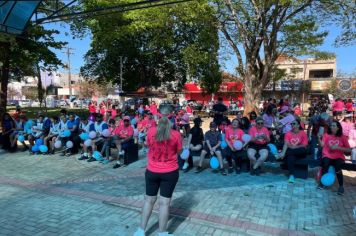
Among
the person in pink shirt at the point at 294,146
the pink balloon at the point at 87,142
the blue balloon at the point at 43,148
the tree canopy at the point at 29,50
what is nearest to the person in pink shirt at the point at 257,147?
the person in pink shirt at the point at 294,146

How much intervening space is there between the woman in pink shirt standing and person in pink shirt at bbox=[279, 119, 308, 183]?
3.91 metres

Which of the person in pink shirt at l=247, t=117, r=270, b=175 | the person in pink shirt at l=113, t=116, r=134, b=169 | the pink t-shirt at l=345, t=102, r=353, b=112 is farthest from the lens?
the pink t-shirt at l=345, t=102, r=353, b=112

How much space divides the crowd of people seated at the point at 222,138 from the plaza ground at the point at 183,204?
0.54 metres

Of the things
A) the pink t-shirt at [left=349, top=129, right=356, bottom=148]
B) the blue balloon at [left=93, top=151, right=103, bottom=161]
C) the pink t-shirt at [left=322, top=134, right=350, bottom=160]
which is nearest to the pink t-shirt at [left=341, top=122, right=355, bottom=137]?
the pink t-shirt at [left=349, top=129, right=356, bottom=148]

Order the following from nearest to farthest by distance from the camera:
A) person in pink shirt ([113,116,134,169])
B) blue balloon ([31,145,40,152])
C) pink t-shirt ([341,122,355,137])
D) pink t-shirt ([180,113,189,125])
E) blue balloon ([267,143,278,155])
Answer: blue balloon ([267,143,278,155])
pink t-shirt ([341,122,355,137])
person in pink shirt ([113,116,134,169])
blue balloon ([31,145,40,152])
pink t-shirt ([180,113,189,125])

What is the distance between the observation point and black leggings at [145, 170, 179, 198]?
14.0 feet

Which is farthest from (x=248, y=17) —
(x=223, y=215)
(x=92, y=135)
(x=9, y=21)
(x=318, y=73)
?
(x=318, y=73)

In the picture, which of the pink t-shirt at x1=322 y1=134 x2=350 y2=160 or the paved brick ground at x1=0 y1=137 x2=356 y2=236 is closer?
the paved brick ground at x1=0 y1=137 x2=356 y2=236

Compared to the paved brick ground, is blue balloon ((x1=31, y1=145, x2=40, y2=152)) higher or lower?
higher

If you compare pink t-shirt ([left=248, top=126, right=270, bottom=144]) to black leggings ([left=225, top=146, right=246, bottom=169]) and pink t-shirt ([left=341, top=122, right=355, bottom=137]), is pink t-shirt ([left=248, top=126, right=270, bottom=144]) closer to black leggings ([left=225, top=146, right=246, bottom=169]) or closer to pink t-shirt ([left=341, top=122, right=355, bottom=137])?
black leggings ([left=225, top=146, right=246, bottom=169])

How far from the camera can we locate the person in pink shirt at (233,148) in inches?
311

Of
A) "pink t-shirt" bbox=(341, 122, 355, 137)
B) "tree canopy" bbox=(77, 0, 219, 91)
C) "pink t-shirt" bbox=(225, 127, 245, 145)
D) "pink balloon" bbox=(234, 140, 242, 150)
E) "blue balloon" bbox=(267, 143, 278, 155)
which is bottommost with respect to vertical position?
"blue balloon" bbox=(267, 143, 278, 155)

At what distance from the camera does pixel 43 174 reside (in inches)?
323

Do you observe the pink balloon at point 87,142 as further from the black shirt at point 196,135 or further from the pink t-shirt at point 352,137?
the pink t-shirt at point 352,137
